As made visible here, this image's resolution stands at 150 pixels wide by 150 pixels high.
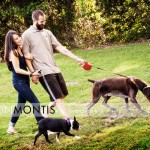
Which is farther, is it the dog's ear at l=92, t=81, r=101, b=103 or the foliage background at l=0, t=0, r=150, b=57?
the foliage background at l=0, t=0, r=150, b=57

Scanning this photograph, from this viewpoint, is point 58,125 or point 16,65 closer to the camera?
point 58,125

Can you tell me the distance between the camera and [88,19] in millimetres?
21094

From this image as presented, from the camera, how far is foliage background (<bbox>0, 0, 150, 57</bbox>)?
20.3 metres

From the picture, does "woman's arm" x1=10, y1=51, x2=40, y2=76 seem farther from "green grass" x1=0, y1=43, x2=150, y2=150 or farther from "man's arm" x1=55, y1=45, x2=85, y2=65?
"green grass" x1=0, y1=43, x2=150, y2=150

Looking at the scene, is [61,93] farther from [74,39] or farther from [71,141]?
[74,39]

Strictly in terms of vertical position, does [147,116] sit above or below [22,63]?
below

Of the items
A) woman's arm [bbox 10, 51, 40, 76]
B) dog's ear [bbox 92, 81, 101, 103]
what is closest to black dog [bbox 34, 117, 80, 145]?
woman's arm [bbox 10, 51, 40, 76]

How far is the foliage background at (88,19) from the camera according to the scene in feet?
66.6

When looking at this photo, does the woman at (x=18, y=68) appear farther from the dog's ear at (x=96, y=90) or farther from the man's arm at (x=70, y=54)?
the dog's ear at (x=96, y=90)

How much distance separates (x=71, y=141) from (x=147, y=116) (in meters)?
1.69

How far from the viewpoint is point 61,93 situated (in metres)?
6.98

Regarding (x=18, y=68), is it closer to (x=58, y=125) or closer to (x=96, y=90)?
(x=58, y=125)

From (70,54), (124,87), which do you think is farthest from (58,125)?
(124,87)

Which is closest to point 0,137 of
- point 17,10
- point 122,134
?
point 122,134
